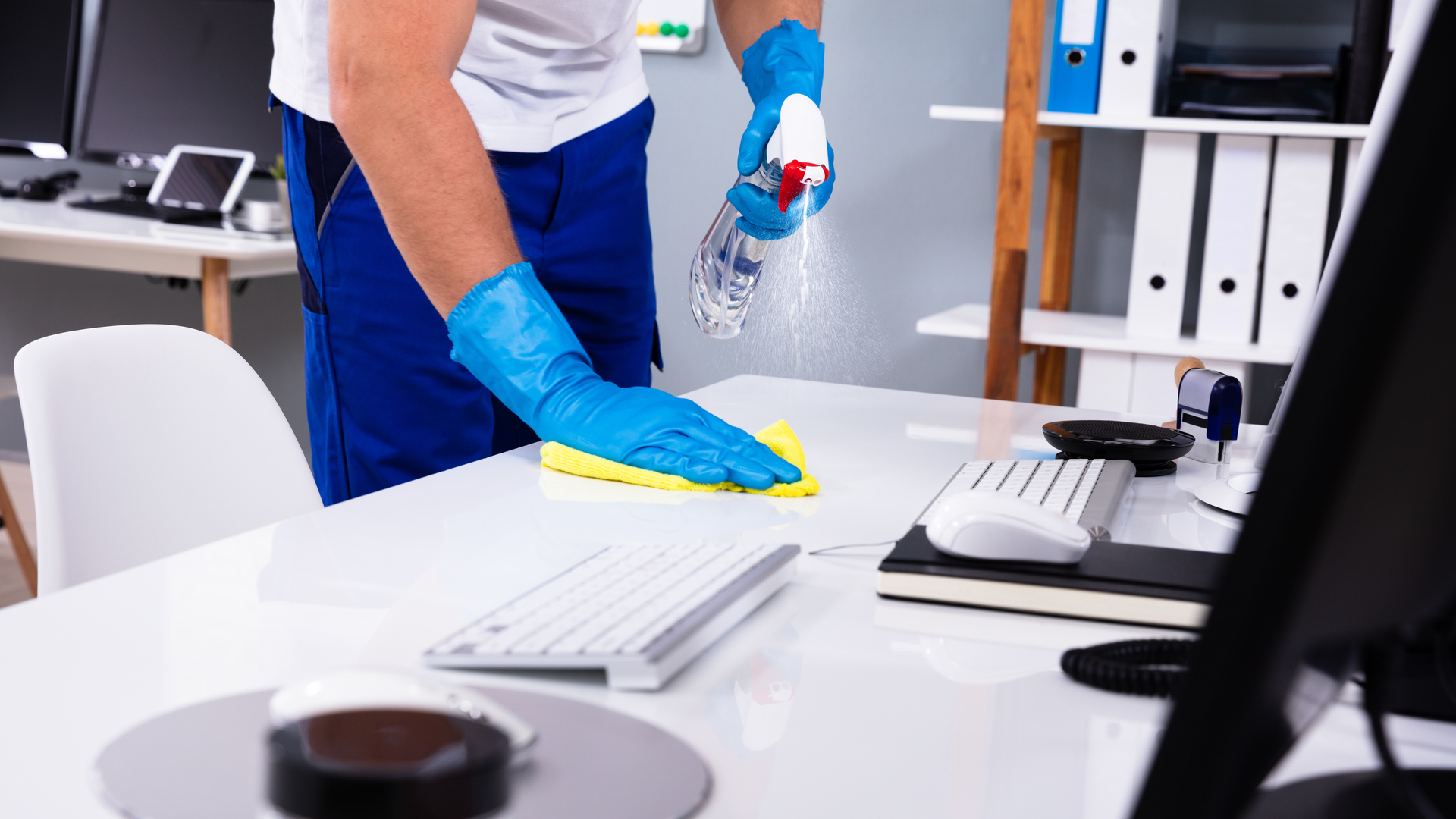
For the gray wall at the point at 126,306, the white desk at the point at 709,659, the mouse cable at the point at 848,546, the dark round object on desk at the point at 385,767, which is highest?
A: the dark round object on desk at the point at 385,767

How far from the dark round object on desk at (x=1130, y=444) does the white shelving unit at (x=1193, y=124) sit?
1135 millimetres

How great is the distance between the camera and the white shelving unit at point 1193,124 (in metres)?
2.09

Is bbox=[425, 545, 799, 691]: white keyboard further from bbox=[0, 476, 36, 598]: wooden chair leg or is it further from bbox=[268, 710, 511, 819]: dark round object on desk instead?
bbox=[0, 476, 36, 598]: wooden chair leg

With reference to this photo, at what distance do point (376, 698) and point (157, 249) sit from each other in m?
2.35

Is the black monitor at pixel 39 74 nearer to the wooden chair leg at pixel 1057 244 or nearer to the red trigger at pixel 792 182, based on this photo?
the wooden chair leg at pixel 1057 244

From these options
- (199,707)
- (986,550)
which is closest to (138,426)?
(199,707)

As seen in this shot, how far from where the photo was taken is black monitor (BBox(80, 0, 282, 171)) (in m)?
2.93

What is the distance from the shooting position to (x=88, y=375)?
101 cm

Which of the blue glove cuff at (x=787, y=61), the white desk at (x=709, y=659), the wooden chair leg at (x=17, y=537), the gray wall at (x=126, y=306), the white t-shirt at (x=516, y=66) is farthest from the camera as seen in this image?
the gray wall at (x=126, y=306)

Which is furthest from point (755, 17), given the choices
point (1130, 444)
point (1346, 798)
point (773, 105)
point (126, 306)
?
point (126, 306)

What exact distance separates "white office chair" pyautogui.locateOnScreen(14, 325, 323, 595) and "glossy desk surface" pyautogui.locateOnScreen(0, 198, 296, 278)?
1421 mm

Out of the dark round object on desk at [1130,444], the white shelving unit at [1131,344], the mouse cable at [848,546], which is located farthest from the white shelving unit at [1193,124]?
the mouse cable at [848,546]

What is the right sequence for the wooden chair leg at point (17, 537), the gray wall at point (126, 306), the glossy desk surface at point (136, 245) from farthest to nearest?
the gray wall at point (126, 306) → the glossy desk surface at point (136, 245) → the wooden chair leg at point (17, 537)

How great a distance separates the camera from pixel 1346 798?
1.50 feet
